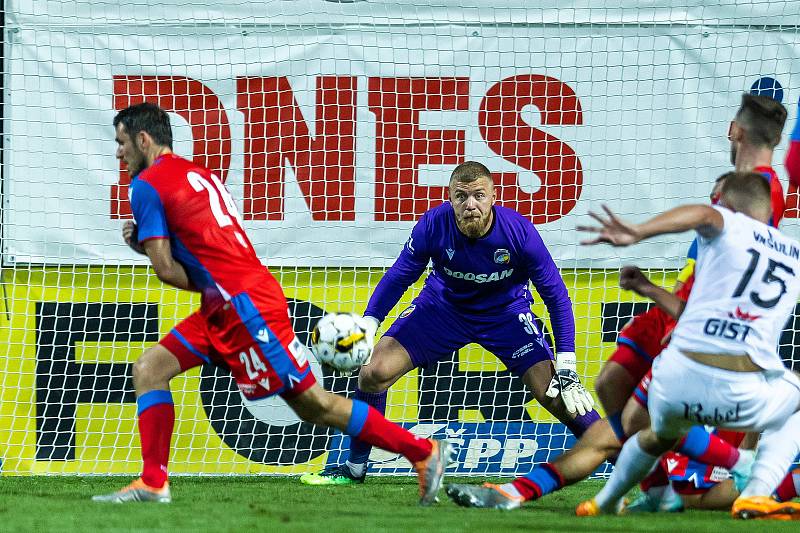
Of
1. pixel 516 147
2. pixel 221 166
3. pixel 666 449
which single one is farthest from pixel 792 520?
pixel 221 166

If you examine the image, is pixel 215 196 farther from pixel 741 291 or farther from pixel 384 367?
pixel 741 291

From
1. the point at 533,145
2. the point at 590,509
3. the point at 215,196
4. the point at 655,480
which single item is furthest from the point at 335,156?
the point at 590,509

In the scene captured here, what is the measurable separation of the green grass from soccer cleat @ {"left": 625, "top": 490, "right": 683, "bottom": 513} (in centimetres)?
14

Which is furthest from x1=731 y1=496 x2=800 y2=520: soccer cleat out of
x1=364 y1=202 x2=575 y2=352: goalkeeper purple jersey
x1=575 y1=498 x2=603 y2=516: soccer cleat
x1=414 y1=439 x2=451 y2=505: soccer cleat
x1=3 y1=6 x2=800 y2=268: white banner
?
x1=3 y1=6 x2=800 y2=268: white banner

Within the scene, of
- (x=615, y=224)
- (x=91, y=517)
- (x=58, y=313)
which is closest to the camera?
(x=615, y=224)

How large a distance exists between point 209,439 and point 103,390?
2.59 ft

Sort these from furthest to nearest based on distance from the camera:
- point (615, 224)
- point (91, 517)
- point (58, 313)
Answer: point (58, 313) < point (91, 517) < point (615, 224)

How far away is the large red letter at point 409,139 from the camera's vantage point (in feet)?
26.9

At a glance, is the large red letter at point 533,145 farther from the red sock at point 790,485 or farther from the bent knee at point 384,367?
the red sock at point 790,485

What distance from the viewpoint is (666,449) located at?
488 centimetres

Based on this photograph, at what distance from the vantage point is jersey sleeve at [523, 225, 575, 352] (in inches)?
268

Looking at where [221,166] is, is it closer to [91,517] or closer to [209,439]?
[209,439]

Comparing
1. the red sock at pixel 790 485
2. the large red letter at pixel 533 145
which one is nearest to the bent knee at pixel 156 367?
the red sock at pixel 790 485

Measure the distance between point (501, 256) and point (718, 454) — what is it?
192 centimetres
